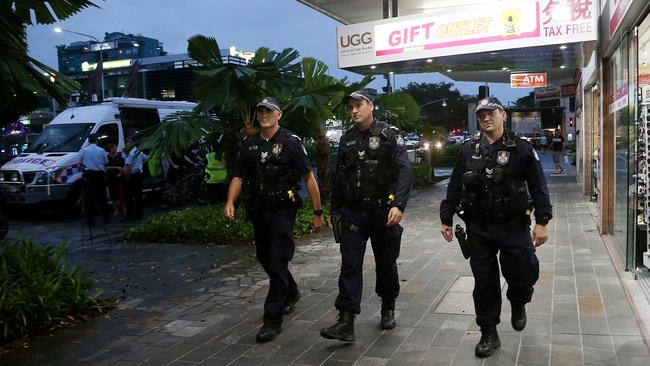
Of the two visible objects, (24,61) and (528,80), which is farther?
(528,80)

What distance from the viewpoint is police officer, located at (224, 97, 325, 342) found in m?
4.63

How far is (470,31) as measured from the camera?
35.7 ft

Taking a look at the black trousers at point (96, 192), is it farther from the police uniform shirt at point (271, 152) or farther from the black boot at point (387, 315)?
the black boot at point (387, 315)

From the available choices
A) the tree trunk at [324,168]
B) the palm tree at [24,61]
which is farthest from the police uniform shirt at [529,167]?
the tree trunk at [324,168]

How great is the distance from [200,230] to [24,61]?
16.7ft

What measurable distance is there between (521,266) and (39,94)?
3641 mm

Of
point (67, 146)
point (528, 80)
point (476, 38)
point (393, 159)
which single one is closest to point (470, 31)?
point (476, 38)

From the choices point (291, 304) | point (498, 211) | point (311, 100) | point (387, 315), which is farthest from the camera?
point (311, 100)

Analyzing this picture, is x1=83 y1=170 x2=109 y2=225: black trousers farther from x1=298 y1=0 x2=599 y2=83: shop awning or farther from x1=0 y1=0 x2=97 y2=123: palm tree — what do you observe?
x1=0 y1=0 x2=97 y2=123: palm tree

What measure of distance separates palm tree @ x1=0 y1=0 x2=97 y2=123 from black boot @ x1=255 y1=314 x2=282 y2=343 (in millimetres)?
2358

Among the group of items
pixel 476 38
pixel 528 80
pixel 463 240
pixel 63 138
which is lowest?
pixel 463 240

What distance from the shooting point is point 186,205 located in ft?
48.3

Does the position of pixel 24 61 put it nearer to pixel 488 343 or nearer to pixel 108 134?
pixel 488 343

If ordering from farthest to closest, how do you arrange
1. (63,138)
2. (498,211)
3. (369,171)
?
(63,138) → (369,171) → (498,211)
